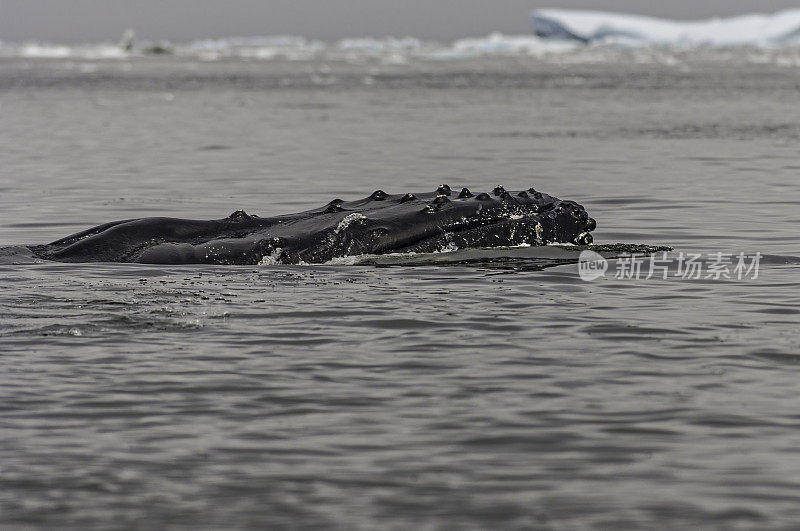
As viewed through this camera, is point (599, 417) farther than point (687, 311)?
No

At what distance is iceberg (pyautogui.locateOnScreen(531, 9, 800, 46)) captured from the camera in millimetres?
179125

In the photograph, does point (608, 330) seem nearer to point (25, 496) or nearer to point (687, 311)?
point (687, 311)

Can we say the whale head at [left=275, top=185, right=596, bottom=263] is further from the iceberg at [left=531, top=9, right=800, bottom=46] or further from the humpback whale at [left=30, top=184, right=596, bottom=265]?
the iceberg at [left=531, top=9, right=800, bottom=46]

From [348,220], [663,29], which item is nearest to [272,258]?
Result: [348,220]

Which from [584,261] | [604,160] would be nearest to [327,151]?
[604,160]

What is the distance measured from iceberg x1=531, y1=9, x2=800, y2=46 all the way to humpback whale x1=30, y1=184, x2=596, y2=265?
16775 cm

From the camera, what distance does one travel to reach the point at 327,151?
112ft

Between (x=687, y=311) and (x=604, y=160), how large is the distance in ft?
63.2
